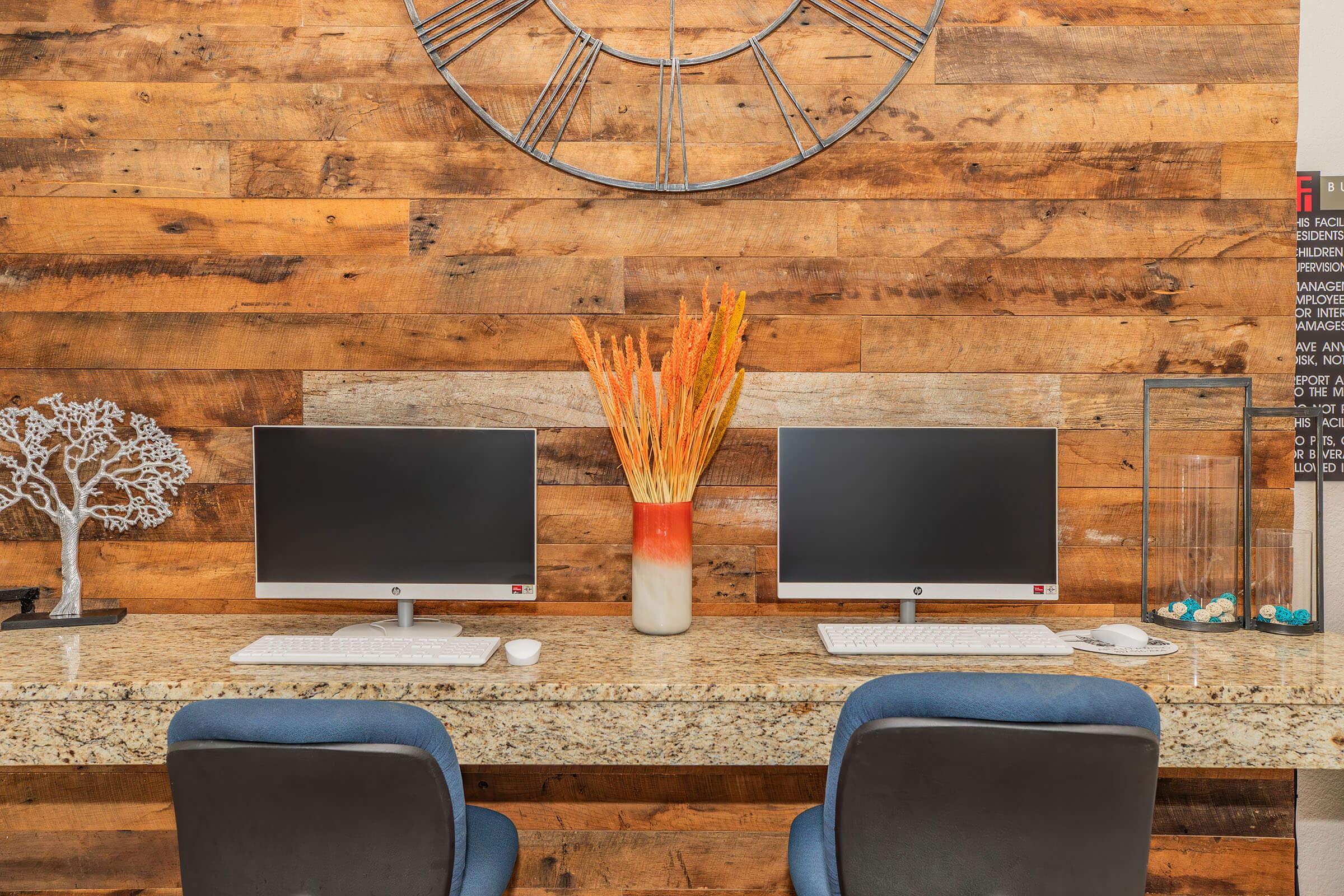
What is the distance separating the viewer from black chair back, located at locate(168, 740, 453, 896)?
1.03 metres

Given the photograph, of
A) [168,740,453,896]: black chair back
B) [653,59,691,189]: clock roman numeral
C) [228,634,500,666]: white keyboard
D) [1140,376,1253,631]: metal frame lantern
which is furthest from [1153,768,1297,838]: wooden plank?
[653,59,691,189]: clock roman numeral

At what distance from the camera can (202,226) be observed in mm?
1970

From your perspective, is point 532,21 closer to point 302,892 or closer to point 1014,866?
point 302,892

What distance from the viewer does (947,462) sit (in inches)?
70.4

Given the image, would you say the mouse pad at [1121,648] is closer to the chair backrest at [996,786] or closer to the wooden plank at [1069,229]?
the chair backrest at [996,786]

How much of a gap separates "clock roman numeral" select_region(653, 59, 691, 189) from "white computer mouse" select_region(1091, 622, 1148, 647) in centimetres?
131

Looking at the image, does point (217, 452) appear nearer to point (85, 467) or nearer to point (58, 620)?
point (85, 467)

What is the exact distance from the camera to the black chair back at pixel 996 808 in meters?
1.01

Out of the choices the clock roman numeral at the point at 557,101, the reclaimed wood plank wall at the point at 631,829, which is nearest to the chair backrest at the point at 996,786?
the reclaimed wood plank wall at the point at 631,829

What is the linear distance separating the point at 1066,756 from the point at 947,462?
2.81ft

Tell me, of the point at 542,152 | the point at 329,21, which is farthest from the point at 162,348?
the point at 542,152

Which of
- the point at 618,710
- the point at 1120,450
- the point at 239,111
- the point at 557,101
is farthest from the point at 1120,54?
the point at 239,111

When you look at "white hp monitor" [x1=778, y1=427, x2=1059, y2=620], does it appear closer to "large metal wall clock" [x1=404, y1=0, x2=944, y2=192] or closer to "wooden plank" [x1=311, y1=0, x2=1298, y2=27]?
"large metal wall clock" [x1=404, y1=0, x2=944, y2=192]

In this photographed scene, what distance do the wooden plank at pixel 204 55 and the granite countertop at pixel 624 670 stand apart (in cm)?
128
